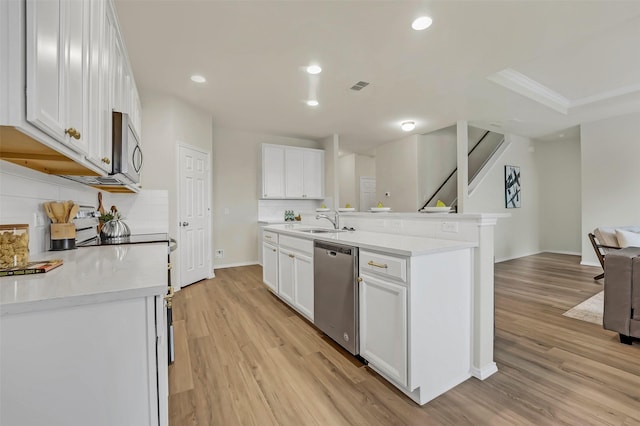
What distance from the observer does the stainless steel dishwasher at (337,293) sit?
6.31 feet

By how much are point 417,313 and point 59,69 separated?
1.92 meters

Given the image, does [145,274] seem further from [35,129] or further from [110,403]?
[35,129]

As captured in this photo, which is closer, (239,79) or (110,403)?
(110,403)

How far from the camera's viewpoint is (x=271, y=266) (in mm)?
3365

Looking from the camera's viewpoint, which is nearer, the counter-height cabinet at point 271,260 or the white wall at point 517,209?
the counter-height cabinet at point 271,260

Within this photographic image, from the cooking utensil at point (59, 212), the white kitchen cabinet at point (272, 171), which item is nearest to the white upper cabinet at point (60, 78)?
the cooking utensil at point (59, 212)

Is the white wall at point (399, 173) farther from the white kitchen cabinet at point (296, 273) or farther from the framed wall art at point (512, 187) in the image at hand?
the white kitchen cabinet at point (296, 273)

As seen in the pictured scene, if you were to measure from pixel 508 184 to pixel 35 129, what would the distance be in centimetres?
726

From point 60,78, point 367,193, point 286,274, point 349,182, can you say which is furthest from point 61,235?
point 349,182

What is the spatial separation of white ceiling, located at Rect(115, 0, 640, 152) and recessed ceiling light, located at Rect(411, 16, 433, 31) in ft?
0.17

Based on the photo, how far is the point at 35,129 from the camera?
0.83 m

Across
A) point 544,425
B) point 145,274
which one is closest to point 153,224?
point 145,274

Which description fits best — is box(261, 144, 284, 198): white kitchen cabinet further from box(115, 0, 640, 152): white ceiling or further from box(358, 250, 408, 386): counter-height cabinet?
box(358, 250, 408, 386): counter-height cabinet

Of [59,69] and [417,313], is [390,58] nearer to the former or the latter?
[417,313]
